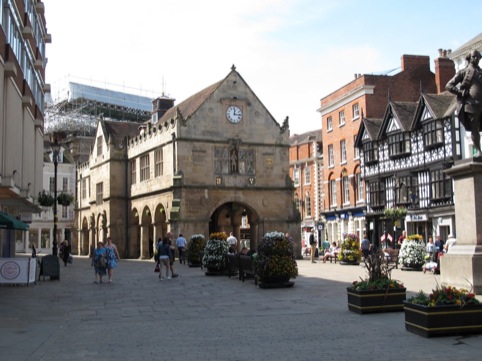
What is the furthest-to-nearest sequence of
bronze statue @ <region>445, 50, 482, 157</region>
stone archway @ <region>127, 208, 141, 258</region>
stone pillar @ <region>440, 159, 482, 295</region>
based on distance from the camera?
stone archway @ <region>127, 208, 141, 258</region>, bronze statue @ <region>445, 50, 482, 157</region>, stone pillar @ <region>440, 159, 482, 295</region>

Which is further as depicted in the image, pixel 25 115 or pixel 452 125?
pixel 452 125

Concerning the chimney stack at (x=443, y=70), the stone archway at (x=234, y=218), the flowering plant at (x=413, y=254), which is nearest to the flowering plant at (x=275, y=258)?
the flowering plant at (x=413, y=254)

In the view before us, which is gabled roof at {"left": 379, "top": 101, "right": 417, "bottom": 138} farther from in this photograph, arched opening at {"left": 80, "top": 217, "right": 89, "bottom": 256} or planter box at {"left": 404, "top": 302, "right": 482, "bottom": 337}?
arched opening at {"left": 80, "top": 217, "right": 89, "bottom": 256}

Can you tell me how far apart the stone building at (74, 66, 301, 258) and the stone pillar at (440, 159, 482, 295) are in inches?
1120

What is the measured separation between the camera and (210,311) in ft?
45.5

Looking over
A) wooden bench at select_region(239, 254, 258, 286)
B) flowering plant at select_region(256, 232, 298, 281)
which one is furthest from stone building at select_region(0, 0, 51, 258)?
flowering plant at select_region(256, 232, 298, 281)

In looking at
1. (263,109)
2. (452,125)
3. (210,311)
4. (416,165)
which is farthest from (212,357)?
(263,109)

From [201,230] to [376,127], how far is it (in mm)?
16068

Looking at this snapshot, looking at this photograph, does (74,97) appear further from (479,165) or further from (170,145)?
(479,165)

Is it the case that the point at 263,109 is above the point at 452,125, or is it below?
above

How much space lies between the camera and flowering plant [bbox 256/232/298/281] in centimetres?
1933

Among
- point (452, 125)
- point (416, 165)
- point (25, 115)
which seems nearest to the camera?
point (25, 115)

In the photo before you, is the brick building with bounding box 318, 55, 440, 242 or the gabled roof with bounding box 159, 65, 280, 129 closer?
the gabled roof with bounding box 159, 65, 280, 129

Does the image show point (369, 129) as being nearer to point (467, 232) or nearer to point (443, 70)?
point (443, 70)
